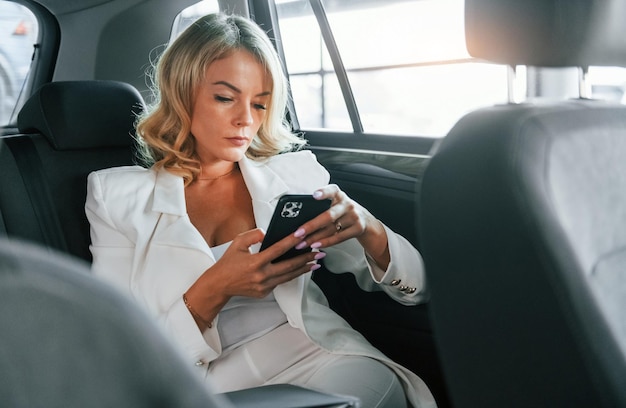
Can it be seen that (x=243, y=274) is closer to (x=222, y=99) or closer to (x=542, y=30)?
(x=222, y=99)

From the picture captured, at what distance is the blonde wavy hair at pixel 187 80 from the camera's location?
1.78 m

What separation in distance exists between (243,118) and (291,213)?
0.42m

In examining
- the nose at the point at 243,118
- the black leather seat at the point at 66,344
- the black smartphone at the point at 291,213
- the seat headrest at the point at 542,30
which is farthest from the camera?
the nose at the point at 243,118

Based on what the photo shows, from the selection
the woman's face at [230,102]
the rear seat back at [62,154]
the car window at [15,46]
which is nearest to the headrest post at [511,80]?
the woman's face at [230,102]

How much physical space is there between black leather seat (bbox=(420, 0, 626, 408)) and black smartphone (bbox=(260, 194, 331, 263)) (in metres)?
0.44

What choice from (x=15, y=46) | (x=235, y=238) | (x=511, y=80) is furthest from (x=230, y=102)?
(x=15, y=46)

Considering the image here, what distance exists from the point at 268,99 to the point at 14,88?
81.6 inches

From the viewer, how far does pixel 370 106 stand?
282 centimetres

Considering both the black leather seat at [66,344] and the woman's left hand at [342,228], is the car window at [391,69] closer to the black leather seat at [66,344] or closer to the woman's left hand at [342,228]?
the woman's left hand at [342,228]

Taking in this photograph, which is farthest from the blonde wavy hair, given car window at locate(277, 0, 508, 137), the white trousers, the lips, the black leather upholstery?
the black leather upholstery

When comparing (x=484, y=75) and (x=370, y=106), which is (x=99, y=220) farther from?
(x=484, y=75)

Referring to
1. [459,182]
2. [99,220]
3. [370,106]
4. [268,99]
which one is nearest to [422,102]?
[370,106]

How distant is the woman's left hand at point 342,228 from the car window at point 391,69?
77 centimetres

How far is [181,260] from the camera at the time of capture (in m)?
1.63
